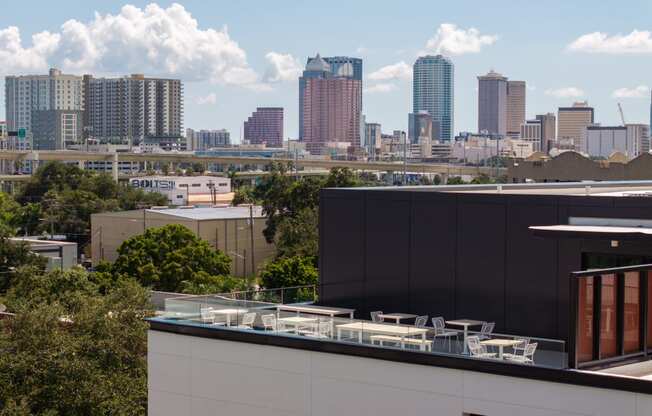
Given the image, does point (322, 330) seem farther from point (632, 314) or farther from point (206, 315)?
point (632, 314)

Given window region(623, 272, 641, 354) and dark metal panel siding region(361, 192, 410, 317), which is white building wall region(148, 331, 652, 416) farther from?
dark metal panel siding region(361, 192, 410, 317)

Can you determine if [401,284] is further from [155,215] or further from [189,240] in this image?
[155,215]

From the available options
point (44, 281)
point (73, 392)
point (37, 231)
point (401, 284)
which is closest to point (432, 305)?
point (401, 284)

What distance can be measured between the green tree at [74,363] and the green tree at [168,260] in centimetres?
2261

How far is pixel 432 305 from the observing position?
2120 centimetres

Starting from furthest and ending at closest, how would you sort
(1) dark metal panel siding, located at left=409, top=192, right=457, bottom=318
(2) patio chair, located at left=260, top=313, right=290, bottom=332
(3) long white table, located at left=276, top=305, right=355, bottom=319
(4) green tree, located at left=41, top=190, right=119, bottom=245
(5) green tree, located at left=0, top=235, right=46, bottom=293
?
1. (4) green tree, located at left=41, top=190, right=119, bottom=245
2. (5) green tree, located at left=0, top=235, right=46, bottom=293
3. (1) dark metal panel siding, located at left=409, top=192, right=457, bottom=318
4. (3) long white table, located at left=276, top=305, right=355, bottom=319
5. (2) patio chair, located at left=260, top=313, right=290, bottom=332

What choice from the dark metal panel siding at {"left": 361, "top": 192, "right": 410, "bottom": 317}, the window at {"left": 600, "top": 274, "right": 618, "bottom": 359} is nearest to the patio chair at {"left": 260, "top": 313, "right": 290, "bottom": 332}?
the dark metal panel siding at {"left": 361, "top": 192, "right": 410, "bottom": 317}

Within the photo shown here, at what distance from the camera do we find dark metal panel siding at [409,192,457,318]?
21031 mm

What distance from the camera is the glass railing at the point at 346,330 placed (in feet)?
54.9

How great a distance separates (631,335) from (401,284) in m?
5.32

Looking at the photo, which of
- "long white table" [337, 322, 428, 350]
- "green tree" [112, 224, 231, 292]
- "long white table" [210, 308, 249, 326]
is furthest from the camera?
"green tree" [112, 224, 231, 292]

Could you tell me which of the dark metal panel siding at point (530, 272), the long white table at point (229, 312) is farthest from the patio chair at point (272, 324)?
the dark metal panel siding at point (530, 272)

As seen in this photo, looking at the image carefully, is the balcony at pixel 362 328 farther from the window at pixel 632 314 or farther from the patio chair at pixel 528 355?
the window at pixel 632 314

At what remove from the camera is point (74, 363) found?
30062mm
